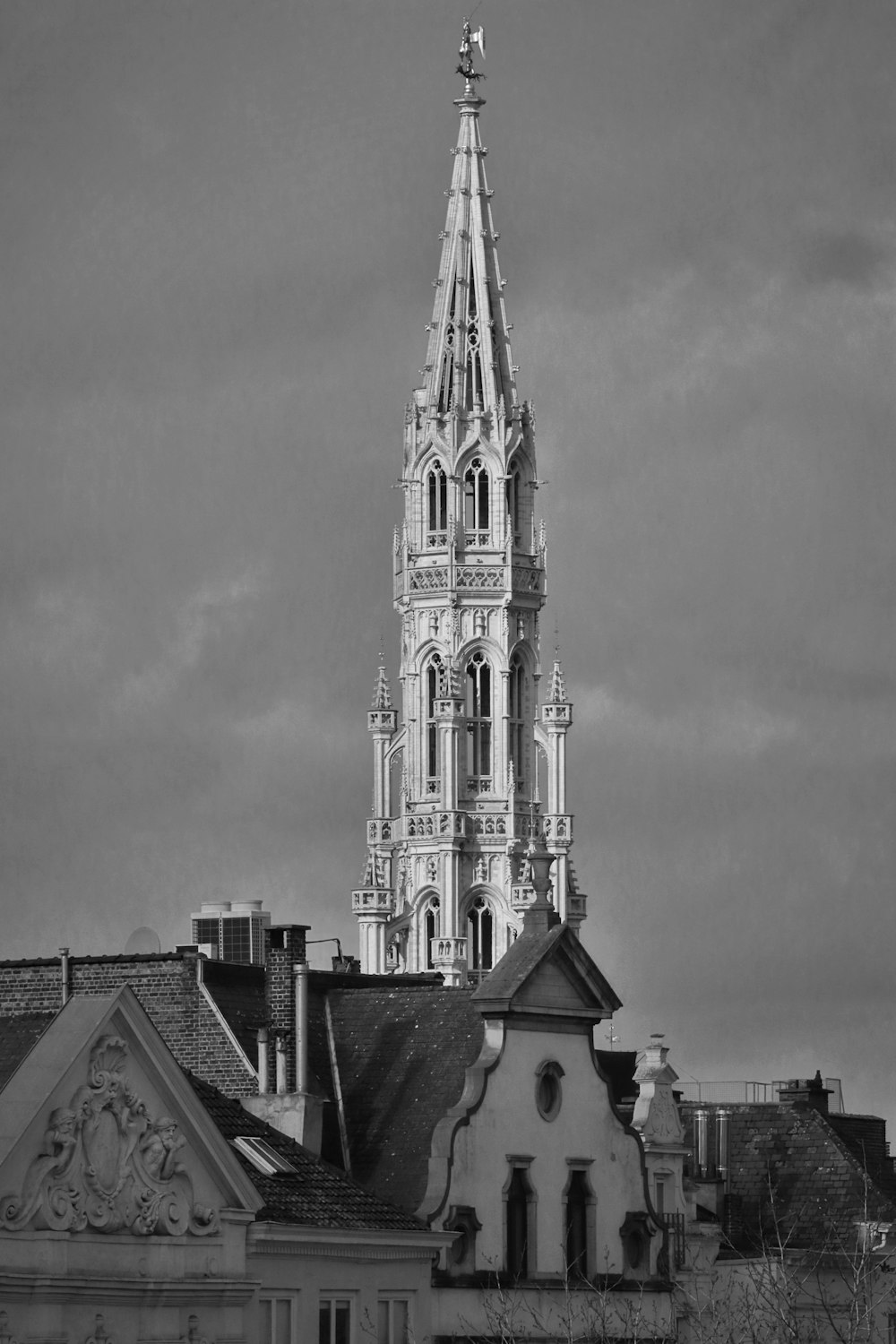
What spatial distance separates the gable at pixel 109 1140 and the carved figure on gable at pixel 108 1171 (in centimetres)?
1

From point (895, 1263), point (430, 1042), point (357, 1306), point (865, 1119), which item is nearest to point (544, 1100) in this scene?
point (430, 1042)

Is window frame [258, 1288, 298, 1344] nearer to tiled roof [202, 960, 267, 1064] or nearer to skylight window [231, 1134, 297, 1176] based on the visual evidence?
skylight window [231, 1134, 297, 1176]

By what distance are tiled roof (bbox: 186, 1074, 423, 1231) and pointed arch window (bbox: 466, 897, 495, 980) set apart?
140 metres

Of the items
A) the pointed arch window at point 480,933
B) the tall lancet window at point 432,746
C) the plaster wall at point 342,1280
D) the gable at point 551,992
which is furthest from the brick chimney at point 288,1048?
the tall lancet window at point 432,746

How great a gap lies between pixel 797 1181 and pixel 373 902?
122909mm

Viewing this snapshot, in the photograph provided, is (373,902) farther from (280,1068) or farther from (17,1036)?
(17,1036)

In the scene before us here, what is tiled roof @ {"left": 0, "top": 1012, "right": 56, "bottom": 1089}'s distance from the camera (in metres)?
52.8

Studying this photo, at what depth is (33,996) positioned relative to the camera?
60.6 metres

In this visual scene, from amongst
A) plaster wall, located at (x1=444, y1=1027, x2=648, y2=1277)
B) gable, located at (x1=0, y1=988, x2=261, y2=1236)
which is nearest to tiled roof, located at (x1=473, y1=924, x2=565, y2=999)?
plaster wall, located at (x1=444, y1=1027, x2=648, y2=1277)

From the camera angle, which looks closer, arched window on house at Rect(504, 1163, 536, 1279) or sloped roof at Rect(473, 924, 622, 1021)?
arched window on house at Rect(504, 1163, 536, 1279)

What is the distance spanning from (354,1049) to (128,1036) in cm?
1274

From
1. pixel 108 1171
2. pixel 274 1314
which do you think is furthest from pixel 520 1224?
pixel 108 1171

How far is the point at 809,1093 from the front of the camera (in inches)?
3063

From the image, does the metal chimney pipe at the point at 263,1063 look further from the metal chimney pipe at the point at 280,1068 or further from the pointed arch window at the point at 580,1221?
the pointed arch window at the point at 580,1221
